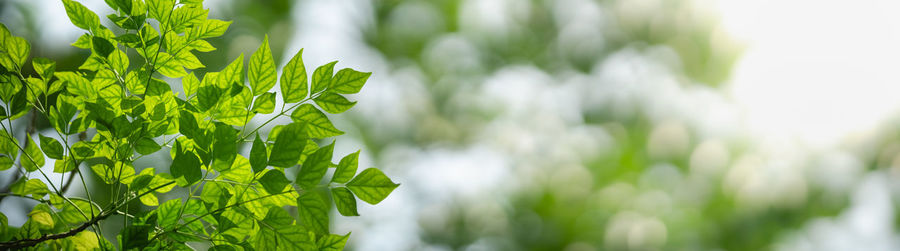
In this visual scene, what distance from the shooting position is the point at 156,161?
7.25 ft

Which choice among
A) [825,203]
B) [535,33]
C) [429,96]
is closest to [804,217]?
[825,203]

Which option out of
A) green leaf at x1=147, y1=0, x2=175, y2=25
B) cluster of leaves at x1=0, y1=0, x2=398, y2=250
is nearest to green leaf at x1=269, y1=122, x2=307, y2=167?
cluster of leaves at x1=0, y1=0, x2=398, y2=250

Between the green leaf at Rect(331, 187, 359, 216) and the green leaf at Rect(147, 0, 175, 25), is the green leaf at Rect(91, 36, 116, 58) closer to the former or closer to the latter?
the green leaf at Rect(147, 0, 175, 25)

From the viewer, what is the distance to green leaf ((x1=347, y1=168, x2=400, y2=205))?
0.29 m

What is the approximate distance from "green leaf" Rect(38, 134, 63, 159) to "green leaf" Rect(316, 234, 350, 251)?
0.15 metres

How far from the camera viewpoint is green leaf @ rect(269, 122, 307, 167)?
262mm

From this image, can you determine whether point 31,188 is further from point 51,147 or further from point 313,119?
point 313,119

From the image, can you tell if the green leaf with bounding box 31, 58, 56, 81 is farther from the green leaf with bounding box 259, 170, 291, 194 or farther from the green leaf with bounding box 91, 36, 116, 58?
the green leaf with bounding box 259, 170, 291, 194

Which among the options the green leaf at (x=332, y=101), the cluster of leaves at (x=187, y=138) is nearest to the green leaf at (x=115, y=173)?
the cluster of leaves at (x=187, y=138)

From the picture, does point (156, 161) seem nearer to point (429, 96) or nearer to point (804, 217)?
point (429, 96)

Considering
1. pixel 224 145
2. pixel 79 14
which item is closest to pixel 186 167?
pixel 224 145

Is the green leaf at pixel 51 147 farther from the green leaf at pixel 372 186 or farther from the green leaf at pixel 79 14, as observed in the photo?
the green leaf at pixel 372 186

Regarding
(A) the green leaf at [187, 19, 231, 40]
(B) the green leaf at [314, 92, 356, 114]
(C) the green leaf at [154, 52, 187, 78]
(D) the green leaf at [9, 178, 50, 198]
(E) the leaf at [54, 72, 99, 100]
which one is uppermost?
(A) the green leaf at [187, 19, 231, 40]

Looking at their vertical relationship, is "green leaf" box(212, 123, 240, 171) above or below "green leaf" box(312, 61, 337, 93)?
below
